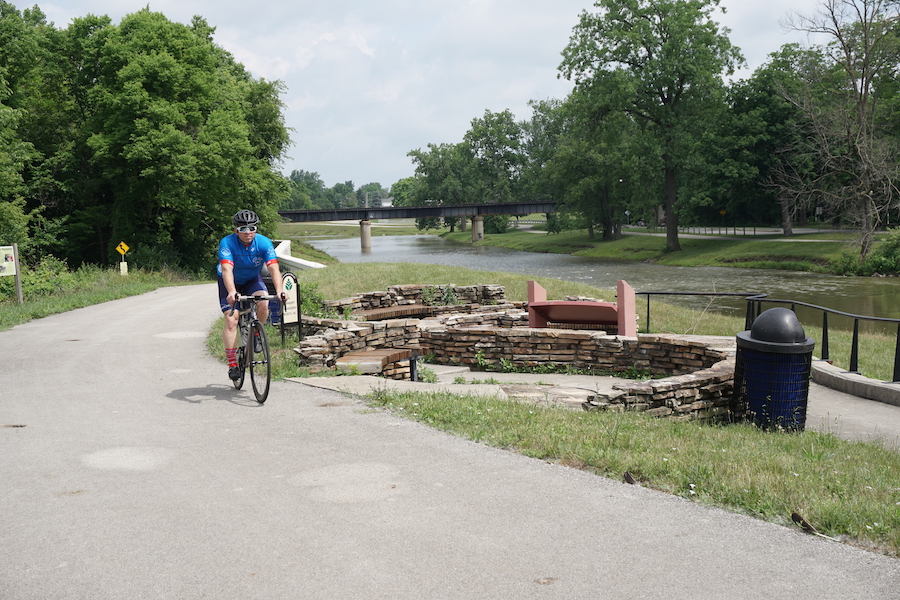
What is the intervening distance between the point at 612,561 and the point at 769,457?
96.6 inches

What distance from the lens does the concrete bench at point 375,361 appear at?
31.6 ft

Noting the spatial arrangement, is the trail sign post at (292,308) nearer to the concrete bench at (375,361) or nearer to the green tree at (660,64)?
the concrete bench at (375,361)

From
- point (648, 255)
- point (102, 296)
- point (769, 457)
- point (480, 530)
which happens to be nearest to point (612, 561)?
point (480, 530)


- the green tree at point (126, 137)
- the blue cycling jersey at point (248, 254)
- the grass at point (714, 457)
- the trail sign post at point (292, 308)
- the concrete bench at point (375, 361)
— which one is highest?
the green tree at point (126, 137)

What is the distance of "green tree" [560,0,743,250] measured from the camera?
168ft

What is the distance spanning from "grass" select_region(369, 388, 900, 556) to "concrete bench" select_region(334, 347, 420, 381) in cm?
176

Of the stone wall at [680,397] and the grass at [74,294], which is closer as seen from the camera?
the stone wall at [680,397]

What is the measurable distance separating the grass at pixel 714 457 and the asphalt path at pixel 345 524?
188mm

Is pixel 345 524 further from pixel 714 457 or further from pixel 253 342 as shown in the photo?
pixel 253 342

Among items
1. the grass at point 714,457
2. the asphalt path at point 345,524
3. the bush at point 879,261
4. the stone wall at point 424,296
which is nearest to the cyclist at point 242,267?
the asphalt path at point 345,524

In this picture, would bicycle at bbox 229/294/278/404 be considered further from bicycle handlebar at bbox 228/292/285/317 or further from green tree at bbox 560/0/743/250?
green tree at bbox 560/0/743/250

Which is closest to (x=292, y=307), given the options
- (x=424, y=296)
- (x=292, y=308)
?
(x=292, y=308)

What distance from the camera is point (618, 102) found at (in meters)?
52.7

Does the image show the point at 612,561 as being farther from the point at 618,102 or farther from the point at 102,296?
the point at 618,102
